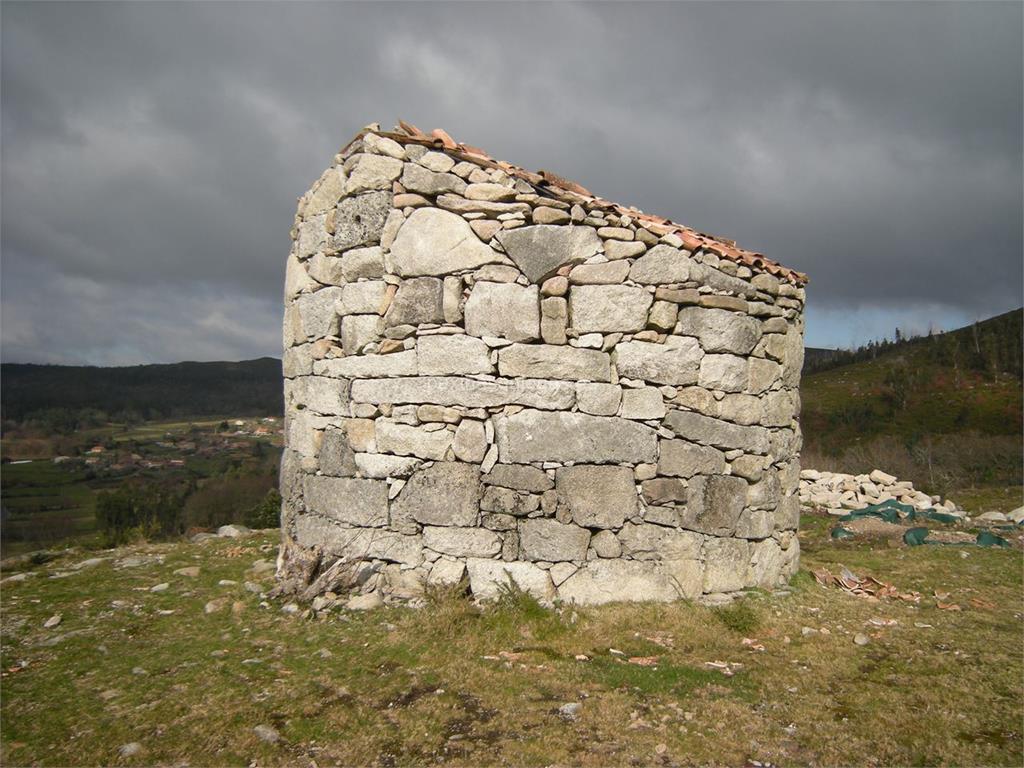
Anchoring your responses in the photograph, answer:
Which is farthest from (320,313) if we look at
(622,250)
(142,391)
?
(142,391)

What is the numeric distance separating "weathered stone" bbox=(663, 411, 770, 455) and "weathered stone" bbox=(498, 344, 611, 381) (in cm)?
73

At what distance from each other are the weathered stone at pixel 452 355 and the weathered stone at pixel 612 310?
88 centimetres

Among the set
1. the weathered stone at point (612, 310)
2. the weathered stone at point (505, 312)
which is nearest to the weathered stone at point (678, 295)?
the weathered stone at point (612, 310)

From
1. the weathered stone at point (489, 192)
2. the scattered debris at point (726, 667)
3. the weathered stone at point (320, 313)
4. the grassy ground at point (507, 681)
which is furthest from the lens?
the weathered stone at point (320, 313)

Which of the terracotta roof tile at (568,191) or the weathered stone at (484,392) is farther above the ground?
the terracotta roof tile at (568,191)

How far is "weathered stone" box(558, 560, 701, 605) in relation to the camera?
541cm

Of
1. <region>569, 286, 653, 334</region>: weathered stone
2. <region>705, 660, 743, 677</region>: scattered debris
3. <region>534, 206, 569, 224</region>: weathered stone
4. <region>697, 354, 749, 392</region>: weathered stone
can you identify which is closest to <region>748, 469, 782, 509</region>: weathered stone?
<region>697, 354, 749, 392</region>: weathered stone

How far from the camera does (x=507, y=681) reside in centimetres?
419

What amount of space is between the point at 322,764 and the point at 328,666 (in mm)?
1172

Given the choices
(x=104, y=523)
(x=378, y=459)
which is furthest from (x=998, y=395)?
(x=104, y=523)

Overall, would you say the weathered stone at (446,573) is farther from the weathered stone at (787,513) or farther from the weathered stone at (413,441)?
the weathered stone at (787,513)

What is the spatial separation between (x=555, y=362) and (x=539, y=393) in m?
0.29

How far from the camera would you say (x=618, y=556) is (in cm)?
546

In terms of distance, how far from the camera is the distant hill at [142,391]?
2103 inches
